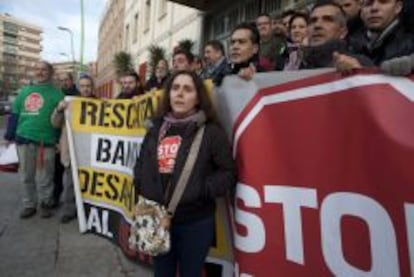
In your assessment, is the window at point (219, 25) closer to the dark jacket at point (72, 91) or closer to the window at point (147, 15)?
the dark jacket at point (72, 91)

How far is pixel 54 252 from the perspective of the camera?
5.45 m

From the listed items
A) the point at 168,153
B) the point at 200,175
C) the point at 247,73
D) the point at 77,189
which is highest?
the point at 247,73

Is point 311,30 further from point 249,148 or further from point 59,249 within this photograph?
point 59,249

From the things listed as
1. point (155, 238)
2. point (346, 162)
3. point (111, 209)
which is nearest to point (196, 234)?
point (155, 238)

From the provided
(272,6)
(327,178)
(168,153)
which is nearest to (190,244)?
(168,153)

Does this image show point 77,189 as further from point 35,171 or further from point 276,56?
point 276,56

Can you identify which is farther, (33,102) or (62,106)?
(33,102)

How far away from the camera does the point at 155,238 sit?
3.33 m

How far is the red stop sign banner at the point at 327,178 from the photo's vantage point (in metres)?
2.57

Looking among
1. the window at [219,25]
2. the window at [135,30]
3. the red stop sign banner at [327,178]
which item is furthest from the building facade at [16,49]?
the red stop sign banner at [327,178]

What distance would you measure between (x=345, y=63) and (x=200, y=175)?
40.6 inches

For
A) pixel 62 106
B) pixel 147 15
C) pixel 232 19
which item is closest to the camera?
pixel 62 106

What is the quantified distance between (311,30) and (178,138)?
A: 1.06 meters

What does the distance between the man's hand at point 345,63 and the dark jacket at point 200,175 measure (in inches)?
34.2
